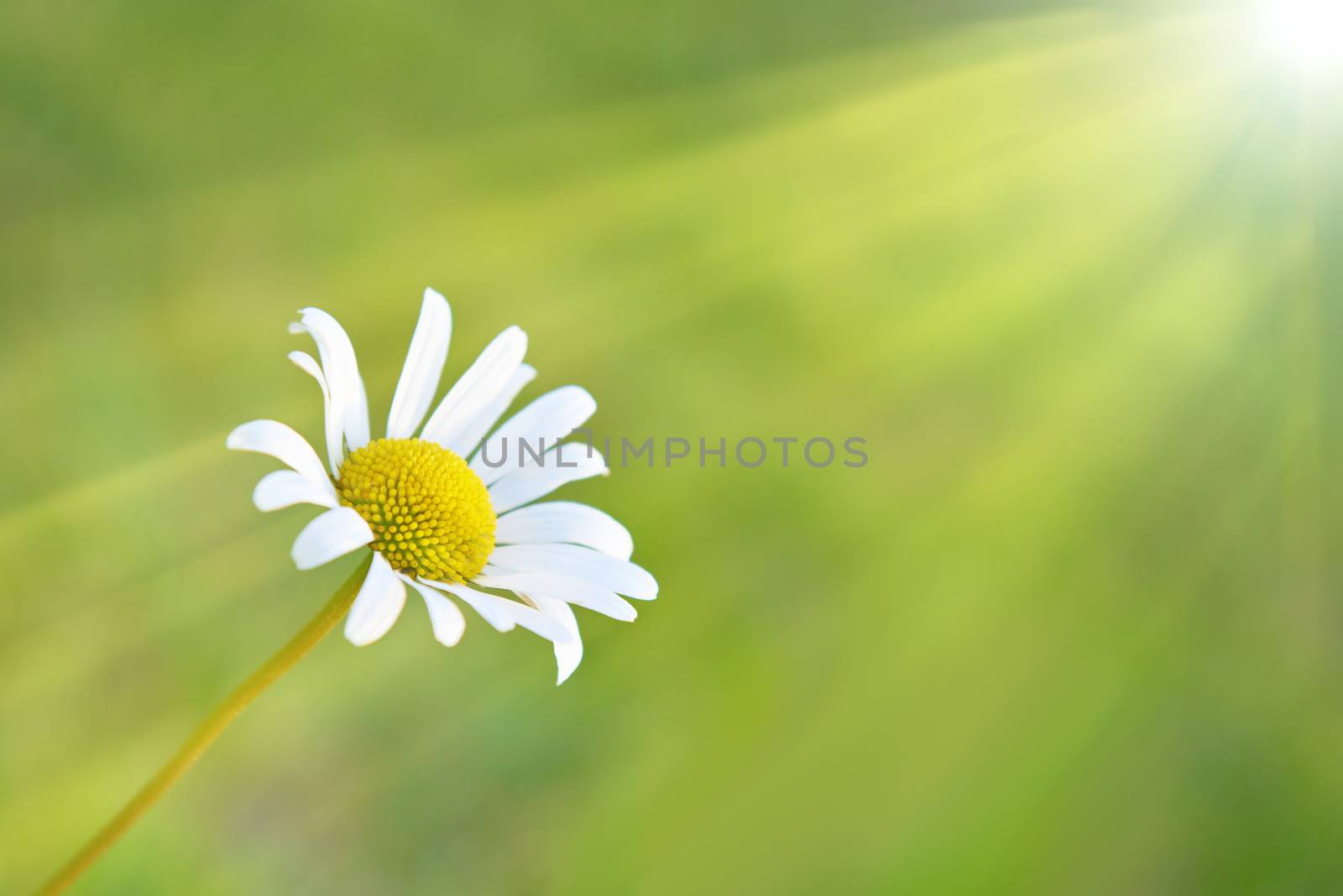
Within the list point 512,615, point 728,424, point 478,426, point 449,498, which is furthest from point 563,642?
point 728,424

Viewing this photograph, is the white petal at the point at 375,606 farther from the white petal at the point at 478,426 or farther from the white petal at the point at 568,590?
the white petal at the point at 478,426

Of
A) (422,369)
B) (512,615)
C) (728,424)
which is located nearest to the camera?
(512,615)

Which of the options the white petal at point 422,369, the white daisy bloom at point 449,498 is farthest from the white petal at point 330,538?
the white petal at point 422,369

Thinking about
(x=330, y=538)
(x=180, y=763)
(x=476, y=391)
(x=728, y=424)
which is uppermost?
(x=728, y=424)

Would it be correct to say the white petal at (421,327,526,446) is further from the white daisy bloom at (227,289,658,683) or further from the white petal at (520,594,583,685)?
the white petal at (520,594,583,685)

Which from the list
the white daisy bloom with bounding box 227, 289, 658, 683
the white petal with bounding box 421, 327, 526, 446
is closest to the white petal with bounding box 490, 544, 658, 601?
the white daisy bloom with bounding box 227, 289, 658, 683

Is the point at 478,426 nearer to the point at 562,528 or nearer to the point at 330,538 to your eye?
the point at 562,528

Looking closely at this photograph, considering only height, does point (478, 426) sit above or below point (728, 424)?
below
